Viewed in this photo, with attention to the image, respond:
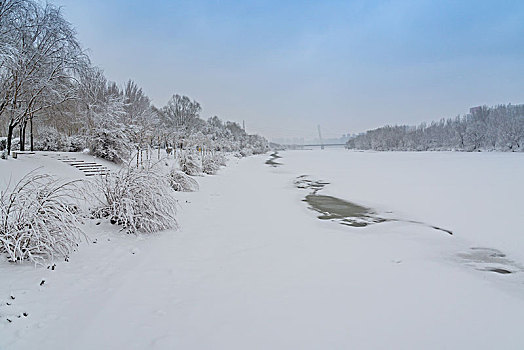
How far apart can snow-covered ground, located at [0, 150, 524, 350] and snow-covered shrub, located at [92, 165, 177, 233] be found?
296 mm

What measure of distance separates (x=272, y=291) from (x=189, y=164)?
12.8 meters

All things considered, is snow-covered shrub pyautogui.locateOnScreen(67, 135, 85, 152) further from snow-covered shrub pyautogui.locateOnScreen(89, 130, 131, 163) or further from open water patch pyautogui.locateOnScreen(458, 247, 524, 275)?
open water patch pyautogui.locateOnScreen(458, 247, 524, 275)

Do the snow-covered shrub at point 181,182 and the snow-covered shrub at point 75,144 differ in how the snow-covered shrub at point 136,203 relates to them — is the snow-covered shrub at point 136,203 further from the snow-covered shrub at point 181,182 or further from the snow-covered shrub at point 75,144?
the snow-covered shrub at point 75,144

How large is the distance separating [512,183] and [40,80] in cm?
1924

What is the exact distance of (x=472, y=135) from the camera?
56.5 metres

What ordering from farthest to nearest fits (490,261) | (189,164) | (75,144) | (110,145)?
1. (75,144)
2. (110,145)
3. (189,164)
4. (490,261)

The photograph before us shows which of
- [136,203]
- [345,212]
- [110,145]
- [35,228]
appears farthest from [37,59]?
[345,212]

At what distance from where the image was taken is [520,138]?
153 ft

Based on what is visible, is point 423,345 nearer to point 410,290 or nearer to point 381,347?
point 381,347

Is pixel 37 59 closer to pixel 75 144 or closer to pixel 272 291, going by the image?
pixel 75 144

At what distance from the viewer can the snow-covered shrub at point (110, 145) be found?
1605cm

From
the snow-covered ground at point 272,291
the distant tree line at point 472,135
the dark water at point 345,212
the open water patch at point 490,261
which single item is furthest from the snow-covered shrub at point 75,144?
the distant tree line at point 472,135

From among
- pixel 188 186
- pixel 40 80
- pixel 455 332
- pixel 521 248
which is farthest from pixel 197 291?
pixel 40 80

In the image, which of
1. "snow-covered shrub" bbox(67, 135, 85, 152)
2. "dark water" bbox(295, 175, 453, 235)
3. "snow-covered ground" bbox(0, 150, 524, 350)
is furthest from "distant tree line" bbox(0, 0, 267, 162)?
"dark water" bbox(295, 175, 453, 235)
